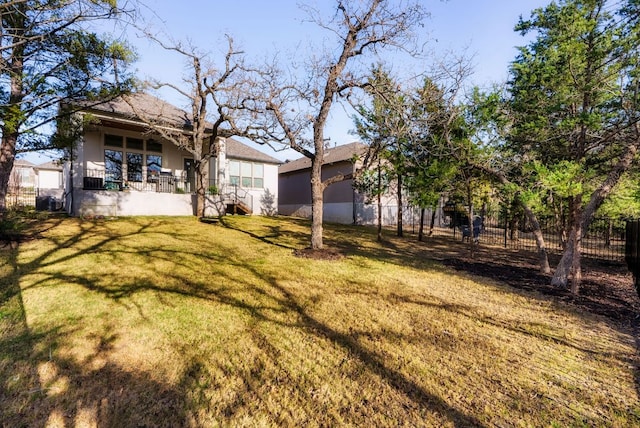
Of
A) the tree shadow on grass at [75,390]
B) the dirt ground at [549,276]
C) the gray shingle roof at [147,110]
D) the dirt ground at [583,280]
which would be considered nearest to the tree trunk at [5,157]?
the gray shingle roof at [147,110]

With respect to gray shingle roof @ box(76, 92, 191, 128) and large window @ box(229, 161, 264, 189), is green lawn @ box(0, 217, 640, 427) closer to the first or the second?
gray shingle roof @ box(76, 92, 191, 128)

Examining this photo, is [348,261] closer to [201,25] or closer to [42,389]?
[42,389]

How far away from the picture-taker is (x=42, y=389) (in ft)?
9.17

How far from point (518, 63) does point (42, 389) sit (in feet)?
36.0

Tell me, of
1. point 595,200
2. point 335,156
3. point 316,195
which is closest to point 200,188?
point 316,195

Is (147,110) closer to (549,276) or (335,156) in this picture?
(335,156)

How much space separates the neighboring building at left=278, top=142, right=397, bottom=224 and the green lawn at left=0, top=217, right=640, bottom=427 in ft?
46.4

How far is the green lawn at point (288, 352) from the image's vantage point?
8.71 ft

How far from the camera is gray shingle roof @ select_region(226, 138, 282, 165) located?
20323 mm

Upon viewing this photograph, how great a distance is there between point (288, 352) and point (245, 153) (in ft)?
62.7

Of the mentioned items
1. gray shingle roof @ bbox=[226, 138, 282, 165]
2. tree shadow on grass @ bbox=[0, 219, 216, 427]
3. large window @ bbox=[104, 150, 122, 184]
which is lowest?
tree shadow on grass @ bbox=[0, 219, 216, 427]

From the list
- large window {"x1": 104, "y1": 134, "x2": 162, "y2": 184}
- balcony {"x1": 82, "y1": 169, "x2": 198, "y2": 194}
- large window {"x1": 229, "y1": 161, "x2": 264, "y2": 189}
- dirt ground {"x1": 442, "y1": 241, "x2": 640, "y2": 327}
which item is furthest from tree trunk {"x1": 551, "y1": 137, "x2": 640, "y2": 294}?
large window {"x1": 104, "y1": 134, "x2": 162, "y2": 184}

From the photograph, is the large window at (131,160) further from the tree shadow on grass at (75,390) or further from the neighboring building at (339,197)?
the tree shadow on grass at (75,390)

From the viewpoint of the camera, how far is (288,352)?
358 cm
